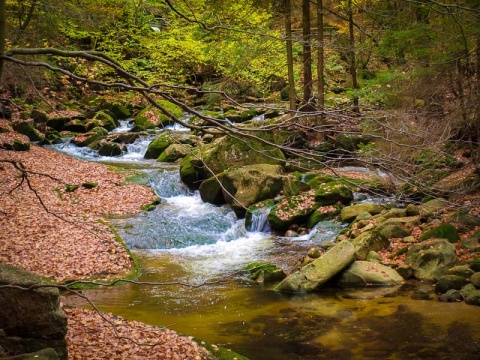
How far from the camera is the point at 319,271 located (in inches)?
372

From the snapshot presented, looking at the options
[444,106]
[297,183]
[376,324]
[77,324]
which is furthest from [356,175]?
[77,324]

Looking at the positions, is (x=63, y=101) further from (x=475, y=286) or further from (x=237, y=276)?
(x=475, y=286)

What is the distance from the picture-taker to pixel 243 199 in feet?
47.5

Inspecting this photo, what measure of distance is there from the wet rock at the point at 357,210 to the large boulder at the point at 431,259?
308 centimetres

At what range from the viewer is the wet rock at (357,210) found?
43.1ft

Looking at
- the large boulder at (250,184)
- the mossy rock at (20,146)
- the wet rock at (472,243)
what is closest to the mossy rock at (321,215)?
the large boulder at (250,184)

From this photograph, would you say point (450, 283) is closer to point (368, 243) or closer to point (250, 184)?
point (368, 243)

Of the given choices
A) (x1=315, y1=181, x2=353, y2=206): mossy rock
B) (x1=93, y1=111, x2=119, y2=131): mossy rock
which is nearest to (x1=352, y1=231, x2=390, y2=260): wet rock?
(x1=315, y1=181, x2=353, y2=206): mossy rock

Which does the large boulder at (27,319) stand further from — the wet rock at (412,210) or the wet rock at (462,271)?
the wet rock at (412,210)

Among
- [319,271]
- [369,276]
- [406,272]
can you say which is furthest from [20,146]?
[406,272]

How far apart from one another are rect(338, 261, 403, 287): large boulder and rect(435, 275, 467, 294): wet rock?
0.93 m

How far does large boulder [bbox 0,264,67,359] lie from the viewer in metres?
4.97

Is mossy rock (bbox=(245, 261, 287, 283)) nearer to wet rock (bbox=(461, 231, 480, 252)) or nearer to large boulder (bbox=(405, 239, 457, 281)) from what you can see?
large boulder (bbox=(405, 239, 457, 281))

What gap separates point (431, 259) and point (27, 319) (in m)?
7.51
